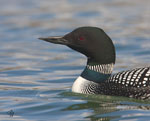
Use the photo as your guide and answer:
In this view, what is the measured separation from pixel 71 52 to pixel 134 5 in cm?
492

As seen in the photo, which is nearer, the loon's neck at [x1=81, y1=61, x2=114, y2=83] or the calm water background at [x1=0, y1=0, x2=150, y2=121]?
the calm water background at [x1=0, y1=0, x2=150, y2=121]

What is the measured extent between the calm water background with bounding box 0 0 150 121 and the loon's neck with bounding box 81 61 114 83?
29 centimetres

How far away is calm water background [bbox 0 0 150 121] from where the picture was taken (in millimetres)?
8398

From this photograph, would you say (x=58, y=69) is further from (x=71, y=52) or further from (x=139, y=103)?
(x=139, y=103)

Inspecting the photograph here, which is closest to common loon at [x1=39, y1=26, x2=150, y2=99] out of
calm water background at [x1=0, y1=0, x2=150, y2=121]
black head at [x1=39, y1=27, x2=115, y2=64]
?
black head at [x1=39, y1=27, x2=115, y2=64]

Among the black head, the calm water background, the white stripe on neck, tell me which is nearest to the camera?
the calm water background

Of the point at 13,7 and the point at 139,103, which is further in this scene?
the point at 13,7

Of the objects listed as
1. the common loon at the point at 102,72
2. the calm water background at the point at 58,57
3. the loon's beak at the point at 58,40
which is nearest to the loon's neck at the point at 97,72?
Result: the common loon at the point at 102,72

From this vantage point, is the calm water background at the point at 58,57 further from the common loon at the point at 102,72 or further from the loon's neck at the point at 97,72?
the loon's neck at the point at 97,72

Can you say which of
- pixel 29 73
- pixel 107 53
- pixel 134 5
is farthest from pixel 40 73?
pixel 134 5

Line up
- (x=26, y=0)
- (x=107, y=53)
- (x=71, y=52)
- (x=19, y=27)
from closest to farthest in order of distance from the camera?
(x=107, y=53) < (x=71, y=52) < (x=19, y=27) < (x=26, y=0)

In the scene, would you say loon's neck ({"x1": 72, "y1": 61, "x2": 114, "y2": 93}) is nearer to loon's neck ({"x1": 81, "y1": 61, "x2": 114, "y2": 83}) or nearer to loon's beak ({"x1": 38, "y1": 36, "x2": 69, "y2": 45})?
loon's neck ({"x1": 81, "y1": 61, "x2": 114, "y2": 83})

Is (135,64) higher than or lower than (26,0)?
lower

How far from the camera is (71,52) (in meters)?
13.5
